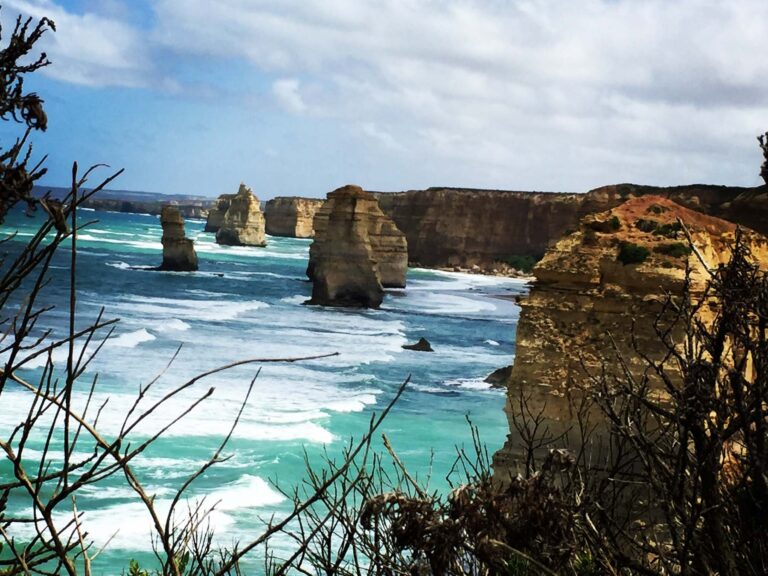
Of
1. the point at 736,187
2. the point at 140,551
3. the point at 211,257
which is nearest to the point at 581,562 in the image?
the point at 140,551

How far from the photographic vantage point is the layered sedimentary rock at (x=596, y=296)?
11836 millimetres

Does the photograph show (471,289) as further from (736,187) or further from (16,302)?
(16,302)

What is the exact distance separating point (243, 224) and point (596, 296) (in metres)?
107

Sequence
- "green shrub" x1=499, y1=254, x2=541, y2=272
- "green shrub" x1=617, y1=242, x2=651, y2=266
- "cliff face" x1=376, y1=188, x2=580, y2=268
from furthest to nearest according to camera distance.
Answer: "cliff face" x1=376, y1=188, x2=580, y2=268
"green shrub" x1=499, y1=254, x2=541, y2=272
"green shrub" x1=617, y1=242, x2=651, y2=266

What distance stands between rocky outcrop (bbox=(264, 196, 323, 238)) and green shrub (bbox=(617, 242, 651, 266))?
13892 centimetres

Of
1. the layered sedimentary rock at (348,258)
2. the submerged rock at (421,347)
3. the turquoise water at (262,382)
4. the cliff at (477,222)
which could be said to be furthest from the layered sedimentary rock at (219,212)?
the submerged rock at (421,347)

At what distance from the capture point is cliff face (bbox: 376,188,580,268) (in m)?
102

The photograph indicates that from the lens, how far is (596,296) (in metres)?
12.2

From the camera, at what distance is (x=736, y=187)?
46719mm

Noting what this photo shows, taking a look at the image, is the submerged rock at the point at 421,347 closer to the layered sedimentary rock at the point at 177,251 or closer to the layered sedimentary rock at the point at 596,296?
the layered sedimentary rock at the point at 596,296

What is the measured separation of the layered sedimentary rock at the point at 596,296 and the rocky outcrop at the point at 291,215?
454 feet

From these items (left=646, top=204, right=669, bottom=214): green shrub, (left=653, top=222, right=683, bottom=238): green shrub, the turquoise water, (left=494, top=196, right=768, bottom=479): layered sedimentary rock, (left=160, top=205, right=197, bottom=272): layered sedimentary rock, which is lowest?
the turquoise water

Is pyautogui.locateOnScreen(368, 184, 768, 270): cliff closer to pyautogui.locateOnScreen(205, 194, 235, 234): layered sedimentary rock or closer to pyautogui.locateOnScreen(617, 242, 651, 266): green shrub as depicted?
pyautogui.locateOnScreen(205, 194, 235, 234): layered sedimentary rock

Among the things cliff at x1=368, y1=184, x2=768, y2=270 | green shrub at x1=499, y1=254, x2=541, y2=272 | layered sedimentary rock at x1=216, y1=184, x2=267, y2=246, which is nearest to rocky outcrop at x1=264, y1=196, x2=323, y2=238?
layered sedimentary rock at x1=216, y1=184, x2=267, y2=246
